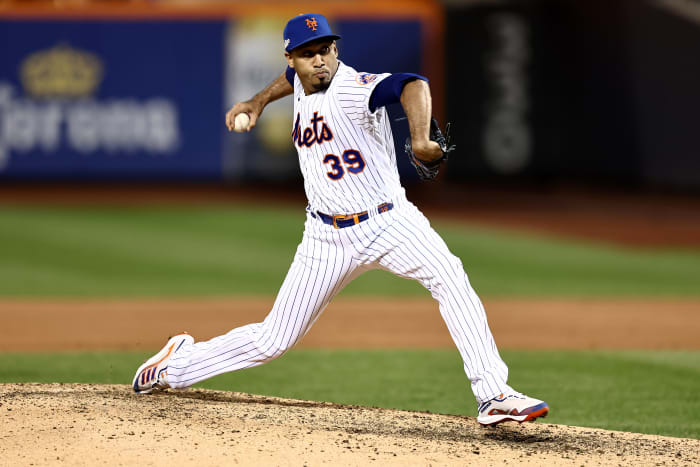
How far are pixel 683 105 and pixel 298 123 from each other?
15.4 meters

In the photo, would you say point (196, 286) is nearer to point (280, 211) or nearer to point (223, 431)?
point (280, 211)

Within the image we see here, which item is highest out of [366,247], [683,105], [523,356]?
[683,105]

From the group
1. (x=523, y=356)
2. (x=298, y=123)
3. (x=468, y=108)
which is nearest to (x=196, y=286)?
(x=523, y=356)

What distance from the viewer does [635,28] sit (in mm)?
19203

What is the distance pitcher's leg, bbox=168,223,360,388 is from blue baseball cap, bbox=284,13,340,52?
920 mm

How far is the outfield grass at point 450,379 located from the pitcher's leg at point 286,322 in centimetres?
110

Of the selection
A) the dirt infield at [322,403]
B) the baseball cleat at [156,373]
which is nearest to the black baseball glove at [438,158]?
the dirt infield at [322,403]

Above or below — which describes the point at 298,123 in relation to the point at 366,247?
above

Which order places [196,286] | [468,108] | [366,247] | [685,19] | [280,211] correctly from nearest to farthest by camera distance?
[366,247] < [196,286] < [280,211] < [685,19] < [468,108]

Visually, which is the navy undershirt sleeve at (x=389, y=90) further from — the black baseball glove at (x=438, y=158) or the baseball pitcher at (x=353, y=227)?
the black baseball glove at (x=438, y=158)

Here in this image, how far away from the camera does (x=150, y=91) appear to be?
1727 centimetres

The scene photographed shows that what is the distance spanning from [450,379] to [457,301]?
2.24 meters

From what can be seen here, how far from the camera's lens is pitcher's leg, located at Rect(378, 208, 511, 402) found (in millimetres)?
4395

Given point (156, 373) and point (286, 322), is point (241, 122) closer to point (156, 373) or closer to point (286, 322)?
point (286, 322)
